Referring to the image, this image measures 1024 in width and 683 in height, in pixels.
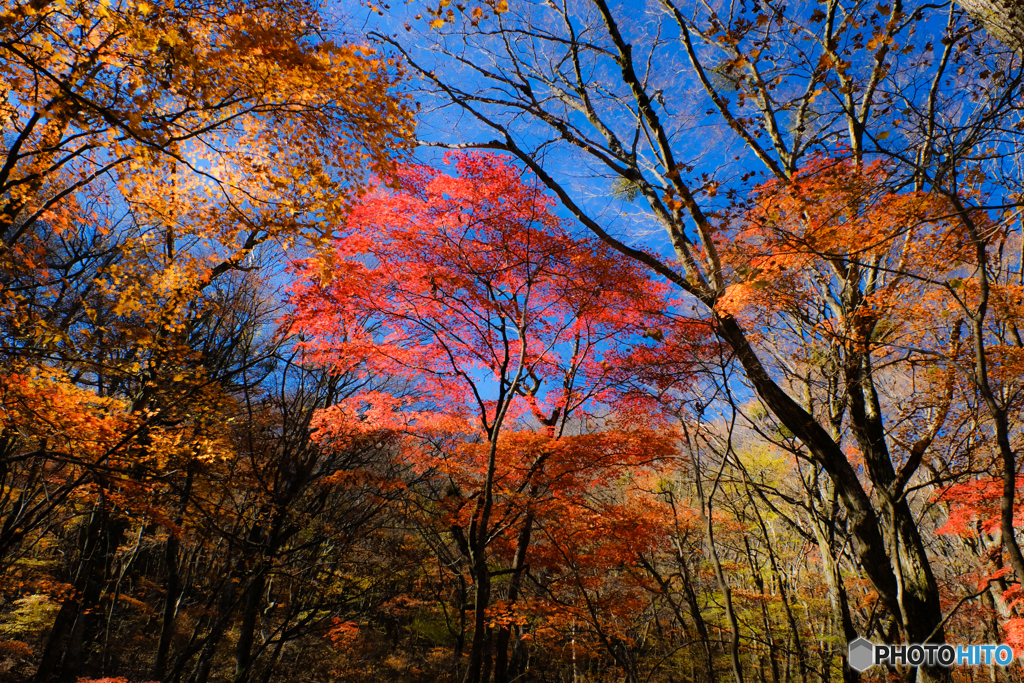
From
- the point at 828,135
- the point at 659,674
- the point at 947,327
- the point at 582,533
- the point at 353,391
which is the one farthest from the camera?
the point at 659,674

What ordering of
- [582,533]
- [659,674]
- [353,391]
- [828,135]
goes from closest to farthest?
[828,135] → [582,533] → [353,391] → [659,674]

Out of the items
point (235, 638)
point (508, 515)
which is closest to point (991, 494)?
point (508, 515)

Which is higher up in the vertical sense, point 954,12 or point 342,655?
point 954,12

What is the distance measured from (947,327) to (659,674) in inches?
469

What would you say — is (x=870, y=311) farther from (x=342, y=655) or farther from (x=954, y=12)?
(x=342, y=655)

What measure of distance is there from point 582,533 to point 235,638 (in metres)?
14.2

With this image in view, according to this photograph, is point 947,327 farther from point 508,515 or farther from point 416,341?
point 416,341

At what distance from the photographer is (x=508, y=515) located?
6.55m

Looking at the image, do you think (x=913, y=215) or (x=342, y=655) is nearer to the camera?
(x=913, y=215)

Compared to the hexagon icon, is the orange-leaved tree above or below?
above

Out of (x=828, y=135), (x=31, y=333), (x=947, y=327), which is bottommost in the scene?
(x=31, y=333)

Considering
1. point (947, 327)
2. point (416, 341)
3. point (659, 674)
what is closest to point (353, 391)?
point (416, 341)

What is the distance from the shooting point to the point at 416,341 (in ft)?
29.0

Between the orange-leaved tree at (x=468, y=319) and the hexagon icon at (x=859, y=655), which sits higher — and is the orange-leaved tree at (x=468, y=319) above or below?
above
